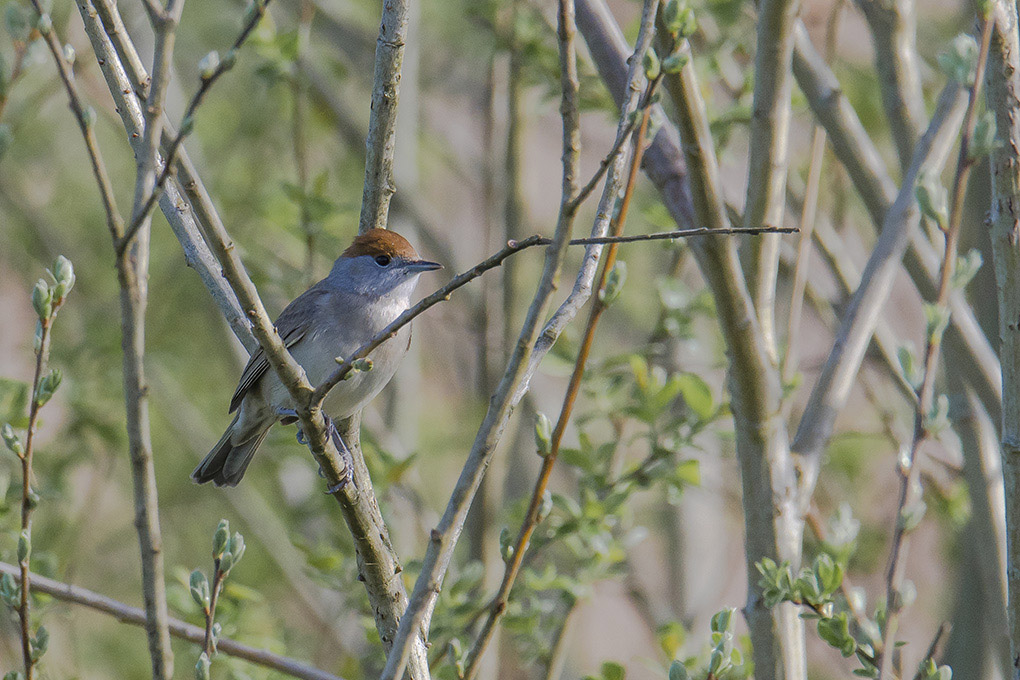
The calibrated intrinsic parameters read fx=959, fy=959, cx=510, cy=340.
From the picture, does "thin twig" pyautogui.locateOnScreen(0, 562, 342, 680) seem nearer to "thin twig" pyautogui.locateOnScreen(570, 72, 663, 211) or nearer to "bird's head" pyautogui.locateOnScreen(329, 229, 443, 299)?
"thin twig" pyautogui.locateOnScreen(570, 72, 663, 211)

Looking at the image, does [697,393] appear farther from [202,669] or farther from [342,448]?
[202,669]

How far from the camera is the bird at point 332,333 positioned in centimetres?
387

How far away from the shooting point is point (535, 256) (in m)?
6.59

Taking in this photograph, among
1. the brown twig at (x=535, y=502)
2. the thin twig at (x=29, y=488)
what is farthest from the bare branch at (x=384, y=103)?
the thin twig at (x=29, y=488)

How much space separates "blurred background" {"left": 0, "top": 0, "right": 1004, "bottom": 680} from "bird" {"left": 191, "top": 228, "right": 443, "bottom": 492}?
0.47 m

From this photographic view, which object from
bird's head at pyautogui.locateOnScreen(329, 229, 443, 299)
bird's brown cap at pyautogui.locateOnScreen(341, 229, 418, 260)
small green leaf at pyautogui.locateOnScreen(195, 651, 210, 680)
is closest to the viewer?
small green leaf at pyautogui.locateOnScreen(195, 651, 210, 680)

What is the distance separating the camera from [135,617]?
2.41 metres

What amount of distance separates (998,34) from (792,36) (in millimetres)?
759

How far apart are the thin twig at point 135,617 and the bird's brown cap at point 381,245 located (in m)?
1.38

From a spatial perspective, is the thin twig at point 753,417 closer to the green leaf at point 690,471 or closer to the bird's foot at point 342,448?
the green leaf at point 690,471

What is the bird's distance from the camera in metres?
3.87

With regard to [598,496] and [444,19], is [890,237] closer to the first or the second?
[598,496]

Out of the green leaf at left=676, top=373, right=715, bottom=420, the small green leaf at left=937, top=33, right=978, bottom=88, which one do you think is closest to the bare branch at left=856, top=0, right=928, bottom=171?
the green leaf at left=676, top=373, right=715, bottom=420

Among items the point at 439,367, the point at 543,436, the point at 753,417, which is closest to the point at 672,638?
the point at 753,417
